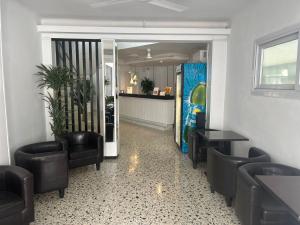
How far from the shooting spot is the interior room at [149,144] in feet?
7.72

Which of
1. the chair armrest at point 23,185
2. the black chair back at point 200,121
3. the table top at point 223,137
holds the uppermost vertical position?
the black chair back at point 200,121

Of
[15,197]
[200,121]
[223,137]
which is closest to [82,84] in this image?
[200,121]

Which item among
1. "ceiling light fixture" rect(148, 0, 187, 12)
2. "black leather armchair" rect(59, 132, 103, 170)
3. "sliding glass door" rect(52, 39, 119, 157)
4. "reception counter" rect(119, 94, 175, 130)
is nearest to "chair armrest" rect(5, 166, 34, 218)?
"black leather armchair" rect(59, 132, 103, 170)

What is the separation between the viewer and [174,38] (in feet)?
14.1

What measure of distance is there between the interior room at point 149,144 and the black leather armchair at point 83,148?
0.8 inches

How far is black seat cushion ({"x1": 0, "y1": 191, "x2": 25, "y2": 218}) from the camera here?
1974 mm

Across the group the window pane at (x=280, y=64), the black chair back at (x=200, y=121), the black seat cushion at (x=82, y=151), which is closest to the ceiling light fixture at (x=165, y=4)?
the window pane at (x=280, y=64)

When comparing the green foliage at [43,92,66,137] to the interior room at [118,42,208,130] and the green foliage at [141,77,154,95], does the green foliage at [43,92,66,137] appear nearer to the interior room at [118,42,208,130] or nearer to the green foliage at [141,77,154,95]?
the interior room at [118,42,208,130]

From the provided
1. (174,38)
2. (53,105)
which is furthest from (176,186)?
(174,38)

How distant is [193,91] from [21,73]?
330cm

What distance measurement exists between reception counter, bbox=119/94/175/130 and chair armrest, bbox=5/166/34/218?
5.30 meters

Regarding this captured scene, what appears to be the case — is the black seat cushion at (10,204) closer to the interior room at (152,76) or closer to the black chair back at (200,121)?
the black chair back at (200,121)

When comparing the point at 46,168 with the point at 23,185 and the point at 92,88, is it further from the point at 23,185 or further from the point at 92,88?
the point at 92,88

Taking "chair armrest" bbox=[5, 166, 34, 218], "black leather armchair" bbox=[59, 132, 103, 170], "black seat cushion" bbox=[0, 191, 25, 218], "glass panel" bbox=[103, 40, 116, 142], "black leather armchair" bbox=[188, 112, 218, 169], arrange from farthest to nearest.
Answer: "glass panel" bbox=[103, 40, 116, 142] → "black leather armchair" bbox=[188, 112, 218, 169] → "black leather armchair" bbox=[59, 132, 103, 170] → "chair armrest" bbox=[5, 166, 34, 218] → "black seat cushion" bbox=[0, 191, 25, 218]
